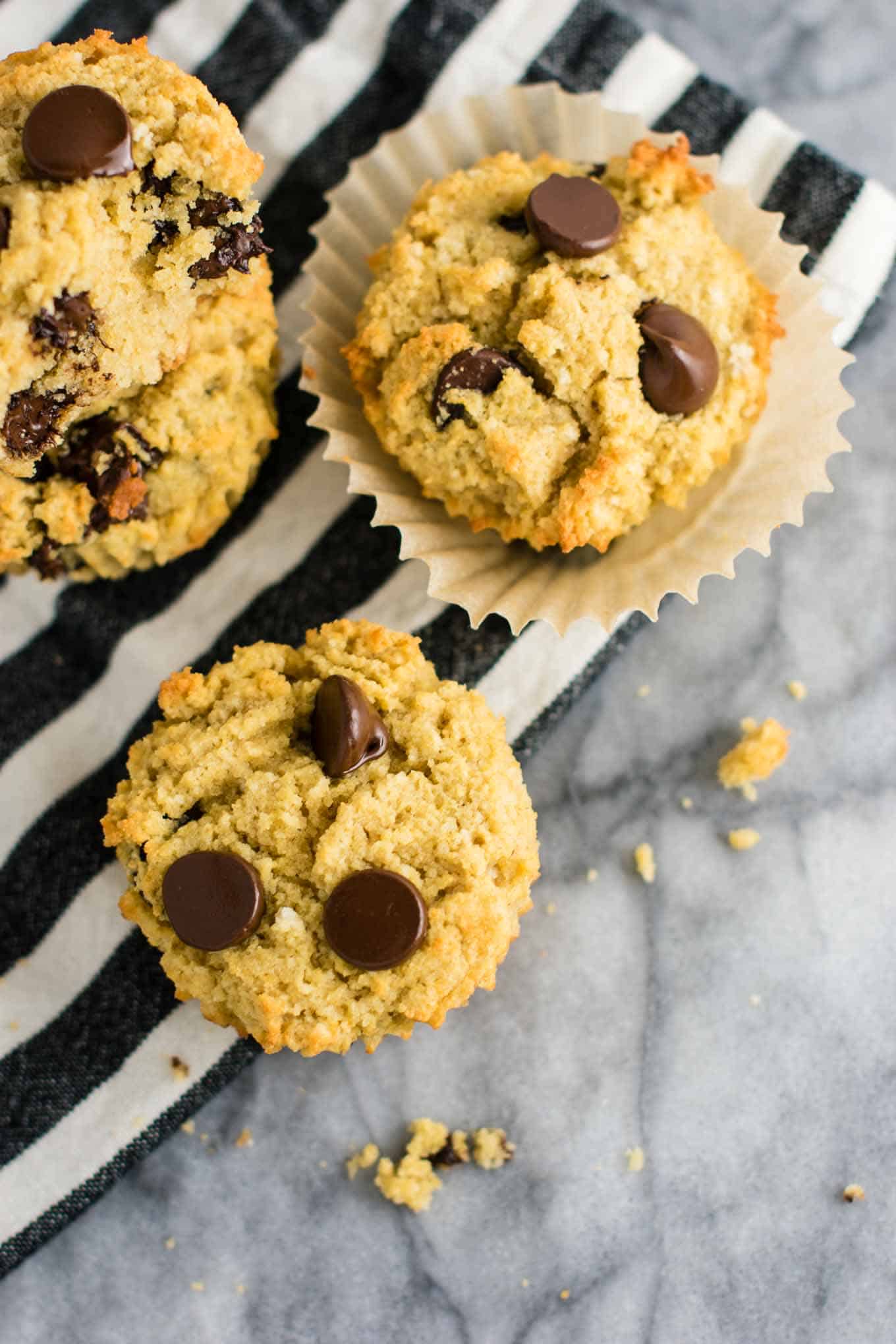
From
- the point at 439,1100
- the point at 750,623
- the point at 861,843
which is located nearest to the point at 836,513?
the point at 750,623

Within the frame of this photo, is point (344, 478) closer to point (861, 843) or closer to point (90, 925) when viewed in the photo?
point (90, 925)

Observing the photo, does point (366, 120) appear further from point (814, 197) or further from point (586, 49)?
point (814, 197)

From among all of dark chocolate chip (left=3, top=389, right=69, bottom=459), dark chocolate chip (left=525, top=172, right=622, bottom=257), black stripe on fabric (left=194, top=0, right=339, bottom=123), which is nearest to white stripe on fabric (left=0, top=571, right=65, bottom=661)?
dark chocolate chip (left=3, top=389, right=69, bottom=459)

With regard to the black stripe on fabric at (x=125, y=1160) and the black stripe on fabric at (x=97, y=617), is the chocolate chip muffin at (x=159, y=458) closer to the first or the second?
the black stripe on fabric at (x=97, y=617)

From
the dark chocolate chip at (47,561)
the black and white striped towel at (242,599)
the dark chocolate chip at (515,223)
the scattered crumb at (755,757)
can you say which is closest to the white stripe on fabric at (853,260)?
the black and white striped towel at (242,599)

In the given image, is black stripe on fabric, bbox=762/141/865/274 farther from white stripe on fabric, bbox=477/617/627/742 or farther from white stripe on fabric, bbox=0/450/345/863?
white stripe on fabric, bbox=0/450/345/863

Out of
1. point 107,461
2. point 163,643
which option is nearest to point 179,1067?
point 163,643
